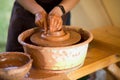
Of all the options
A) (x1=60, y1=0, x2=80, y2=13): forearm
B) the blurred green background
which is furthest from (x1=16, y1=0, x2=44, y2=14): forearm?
the blurred green background

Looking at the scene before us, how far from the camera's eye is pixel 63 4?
1361 millimetres

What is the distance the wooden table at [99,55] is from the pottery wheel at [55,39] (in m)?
0.14

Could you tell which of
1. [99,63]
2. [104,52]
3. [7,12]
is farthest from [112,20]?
[7,12]

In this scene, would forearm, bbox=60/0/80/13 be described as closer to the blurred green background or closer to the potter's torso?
the potter's torso

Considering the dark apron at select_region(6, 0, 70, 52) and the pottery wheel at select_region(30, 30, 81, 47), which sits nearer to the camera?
the pottery wheel at select_region(30, 30, 81, 47)

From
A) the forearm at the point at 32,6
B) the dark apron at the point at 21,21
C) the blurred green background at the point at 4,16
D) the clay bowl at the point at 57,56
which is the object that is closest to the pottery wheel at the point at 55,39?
the clay bowl at the point at 57,56

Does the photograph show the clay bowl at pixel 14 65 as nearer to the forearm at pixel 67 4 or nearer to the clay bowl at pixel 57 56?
the clay bowl at pixel 57 56

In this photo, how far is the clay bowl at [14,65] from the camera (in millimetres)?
913

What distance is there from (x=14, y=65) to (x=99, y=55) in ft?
1.63

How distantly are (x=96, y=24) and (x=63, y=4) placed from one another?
94 cm

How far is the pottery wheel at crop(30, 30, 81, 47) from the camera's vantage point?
1064 mm

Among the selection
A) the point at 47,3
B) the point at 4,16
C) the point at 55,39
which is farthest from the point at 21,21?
the point at 4,16

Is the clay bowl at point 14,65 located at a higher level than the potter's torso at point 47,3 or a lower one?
lower

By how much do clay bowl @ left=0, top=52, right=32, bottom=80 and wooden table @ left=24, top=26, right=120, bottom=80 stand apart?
94 millimetres
